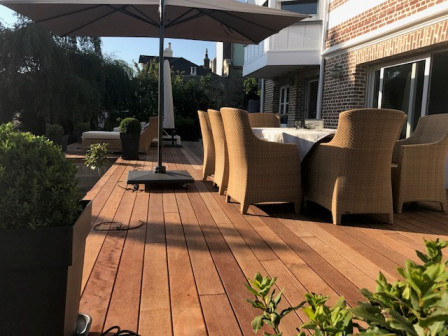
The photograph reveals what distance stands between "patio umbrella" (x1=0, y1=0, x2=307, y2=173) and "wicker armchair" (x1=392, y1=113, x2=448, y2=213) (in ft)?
6.12

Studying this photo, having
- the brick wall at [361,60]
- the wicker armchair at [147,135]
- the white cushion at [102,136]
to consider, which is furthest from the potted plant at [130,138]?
the brick wall at [361,60]

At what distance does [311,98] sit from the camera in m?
9.80

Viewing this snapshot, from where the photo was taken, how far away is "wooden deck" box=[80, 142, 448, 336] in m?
1.64

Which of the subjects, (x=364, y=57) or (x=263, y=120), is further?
(x=364, y=57)

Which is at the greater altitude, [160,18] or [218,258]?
[160,18]

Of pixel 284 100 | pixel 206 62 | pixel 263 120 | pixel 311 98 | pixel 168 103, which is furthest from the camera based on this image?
pixel 206 62

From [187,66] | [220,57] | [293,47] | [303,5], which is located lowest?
[293,47]

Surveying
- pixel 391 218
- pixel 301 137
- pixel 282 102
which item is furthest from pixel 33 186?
pixel 282 102

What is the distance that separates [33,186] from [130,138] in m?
6.31

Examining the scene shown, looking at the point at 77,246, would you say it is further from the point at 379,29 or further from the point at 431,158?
the point at 379,29

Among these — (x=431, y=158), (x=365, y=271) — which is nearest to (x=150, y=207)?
(x=365, y=271)

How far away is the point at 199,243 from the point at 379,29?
16.6 feet

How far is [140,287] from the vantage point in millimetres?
1884

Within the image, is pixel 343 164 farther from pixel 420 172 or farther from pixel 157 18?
pixel 157 18
